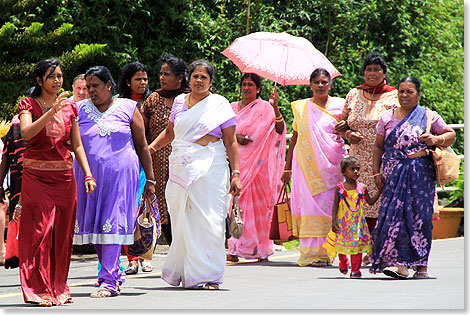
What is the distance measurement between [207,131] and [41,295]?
2.28 meters

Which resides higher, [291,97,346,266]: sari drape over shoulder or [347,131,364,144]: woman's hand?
[347,131,364,144]: woman's hand

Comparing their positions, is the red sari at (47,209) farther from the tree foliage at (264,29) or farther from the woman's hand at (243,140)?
the tree foliage at (264,29)

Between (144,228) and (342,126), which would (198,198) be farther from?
(342,126)

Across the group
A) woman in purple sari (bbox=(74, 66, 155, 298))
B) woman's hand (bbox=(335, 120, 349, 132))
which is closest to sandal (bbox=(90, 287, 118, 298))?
woman in purple sari (bbox=(74, 66, 155, 298))

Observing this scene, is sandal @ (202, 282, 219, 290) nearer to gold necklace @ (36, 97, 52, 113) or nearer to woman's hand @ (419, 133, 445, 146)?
gold necklace @ (36, 97, 52, 113)

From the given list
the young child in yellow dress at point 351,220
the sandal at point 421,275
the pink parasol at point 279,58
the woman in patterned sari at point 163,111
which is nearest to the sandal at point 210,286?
the young child in yellow dress at point 351,220

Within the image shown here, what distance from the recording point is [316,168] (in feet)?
37.6

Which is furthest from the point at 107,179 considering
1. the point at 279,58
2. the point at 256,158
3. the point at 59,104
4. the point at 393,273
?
the point at 279,58

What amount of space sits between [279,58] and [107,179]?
14.0ft

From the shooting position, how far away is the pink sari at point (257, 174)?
11.8m

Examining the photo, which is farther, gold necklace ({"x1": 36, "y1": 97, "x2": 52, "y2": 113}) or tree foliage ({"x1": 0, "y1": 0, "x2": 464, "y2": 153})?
tree foliage ({"x1": 0, "y1": 0, "x2": 464, "y2": 153})

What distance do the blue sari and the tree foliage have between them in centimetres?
671

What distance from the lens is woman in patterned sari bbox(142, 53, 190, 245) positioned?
10.6 m

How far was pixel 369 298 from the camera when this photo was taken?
7.78 meters
